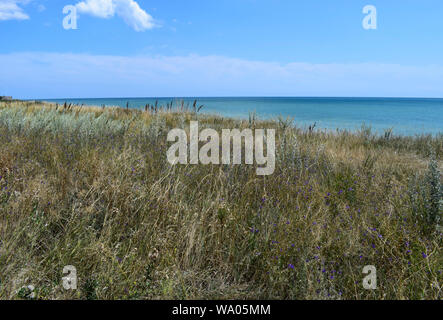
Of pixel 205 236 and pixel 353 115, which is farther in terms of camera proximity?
pixel 353 115

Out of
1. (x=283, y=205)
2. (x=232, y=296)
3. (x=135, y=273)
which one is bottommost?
(x=232, y=296)

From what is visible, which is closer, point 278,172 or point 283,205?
point 283,205

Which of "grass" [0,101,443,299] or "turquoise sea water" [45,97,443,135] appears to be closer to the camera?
"grass" [0,101,443,299]

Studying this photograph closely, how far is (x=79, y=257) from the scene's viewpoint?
89.5 inches

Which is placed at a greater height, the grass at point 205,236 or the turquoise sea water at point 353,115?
the turquoise sea water at point 353,115

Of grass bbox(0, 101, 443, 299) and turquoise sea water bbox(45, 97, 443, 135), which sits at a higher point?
turquoise sea water bbox(45, 97, 443, 135)

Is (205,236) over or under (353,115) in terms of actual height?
under

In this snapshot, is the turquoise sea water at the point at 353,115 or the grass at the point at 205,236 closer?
the grass at the point at 205,236

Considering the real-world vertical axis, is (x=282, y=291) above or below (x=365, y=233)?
below

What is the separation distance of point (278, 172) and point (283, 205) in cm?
93
